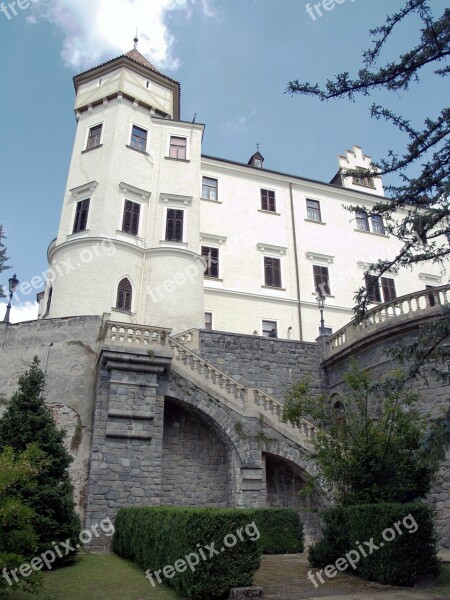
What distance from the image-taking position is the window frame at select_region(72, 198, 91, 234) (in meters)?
25.8

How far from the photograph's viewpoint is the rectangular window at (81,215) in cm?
2576

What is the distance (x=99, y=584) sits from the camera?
10.6 m

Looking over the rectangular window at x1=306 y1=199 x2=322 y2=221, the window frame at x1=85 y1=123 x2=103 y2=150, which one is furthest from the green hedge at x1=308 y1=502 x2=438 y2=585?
the rectangular window at x1=306 y1=199 x2=322 y2=221

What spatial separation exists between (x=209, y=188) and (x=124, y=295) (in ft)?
36.4

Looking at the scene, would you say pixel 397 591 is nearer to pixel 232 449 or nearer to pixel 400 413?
pixel 400 413

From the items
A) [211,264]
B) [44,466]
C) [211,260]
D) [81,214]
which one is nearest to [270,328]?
[211,264]

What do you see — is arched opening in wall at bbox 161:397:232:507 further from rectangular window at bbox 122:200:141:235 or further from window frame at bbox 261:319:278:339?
rectangular window at bbox 122:200:141:235

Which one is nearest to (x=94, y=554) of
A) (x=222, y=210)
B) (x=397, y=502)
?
(x=397, y=502)

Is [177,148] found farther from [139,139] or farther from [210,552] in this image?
[210,552]

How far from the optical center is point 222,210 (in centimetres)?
3144

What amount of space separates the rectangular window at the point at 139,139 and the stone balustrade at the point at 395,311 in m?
15.4

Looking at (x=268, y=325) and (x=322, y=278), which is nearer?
(x=268, y=325)

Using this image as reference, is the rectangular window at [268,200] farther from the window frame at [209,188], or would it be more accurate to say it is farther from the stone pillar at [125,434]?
the stone pillar at [125,434]

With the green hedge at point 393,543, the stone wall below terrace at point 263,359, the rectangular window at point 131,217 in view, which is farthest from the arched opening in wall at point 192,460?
the rectangular window at point 131,217
